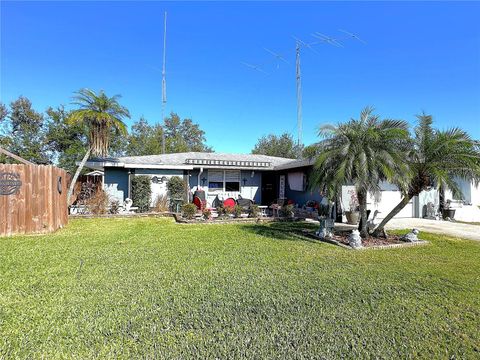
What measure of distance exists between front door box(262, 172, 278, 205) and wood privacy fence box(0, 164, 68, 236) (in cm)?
1226

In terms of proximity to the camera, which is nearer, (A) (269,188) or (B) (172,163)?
(B) (172,163)

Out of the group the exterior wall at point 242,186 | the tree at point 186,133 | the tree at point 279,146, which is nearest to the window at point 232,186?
the exterior wall at point 242,186

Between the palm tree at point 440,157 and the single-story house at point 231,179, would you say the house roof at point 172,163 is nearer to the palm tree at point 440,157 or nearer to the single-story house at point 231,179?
the single-story house at point 231,179

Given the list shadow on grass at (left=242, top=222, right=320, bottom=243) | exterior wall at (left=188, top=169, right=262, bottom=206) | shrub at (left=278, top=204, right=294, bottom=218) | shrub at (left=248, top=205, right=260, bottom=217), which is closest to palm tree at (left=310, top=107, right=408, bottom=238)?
shadow on grass at (left=242, top=222, right=320, bottom=243)

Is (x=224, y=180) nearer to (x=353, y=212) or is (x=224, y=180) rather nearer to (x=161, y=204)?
(x=161, y=204)

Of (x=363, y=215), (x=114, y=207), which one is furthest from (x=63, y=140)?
(x=363, y=215)

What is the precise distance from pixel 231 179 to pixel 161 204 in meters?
4.83

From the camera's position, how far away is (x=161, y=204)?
14.6 meters

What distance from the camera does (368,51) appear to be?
1425 centimetres

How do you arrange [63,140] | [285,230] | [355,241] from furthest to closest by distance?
[63,140] → [285,230] → [355,241]

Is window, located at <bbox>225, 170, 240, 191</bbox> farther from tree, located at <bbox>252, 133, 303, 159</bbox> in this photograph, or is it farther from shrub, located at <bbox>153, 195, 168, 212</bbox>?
tree, located at <bbox>252, 133, 303, 159</bbox>

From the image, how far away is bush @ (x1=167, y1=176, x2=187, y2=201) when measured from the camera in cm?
1519

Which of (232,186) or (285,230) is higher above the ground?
(232,186)

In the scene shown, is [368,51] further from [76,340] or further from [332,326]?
[76,340]
